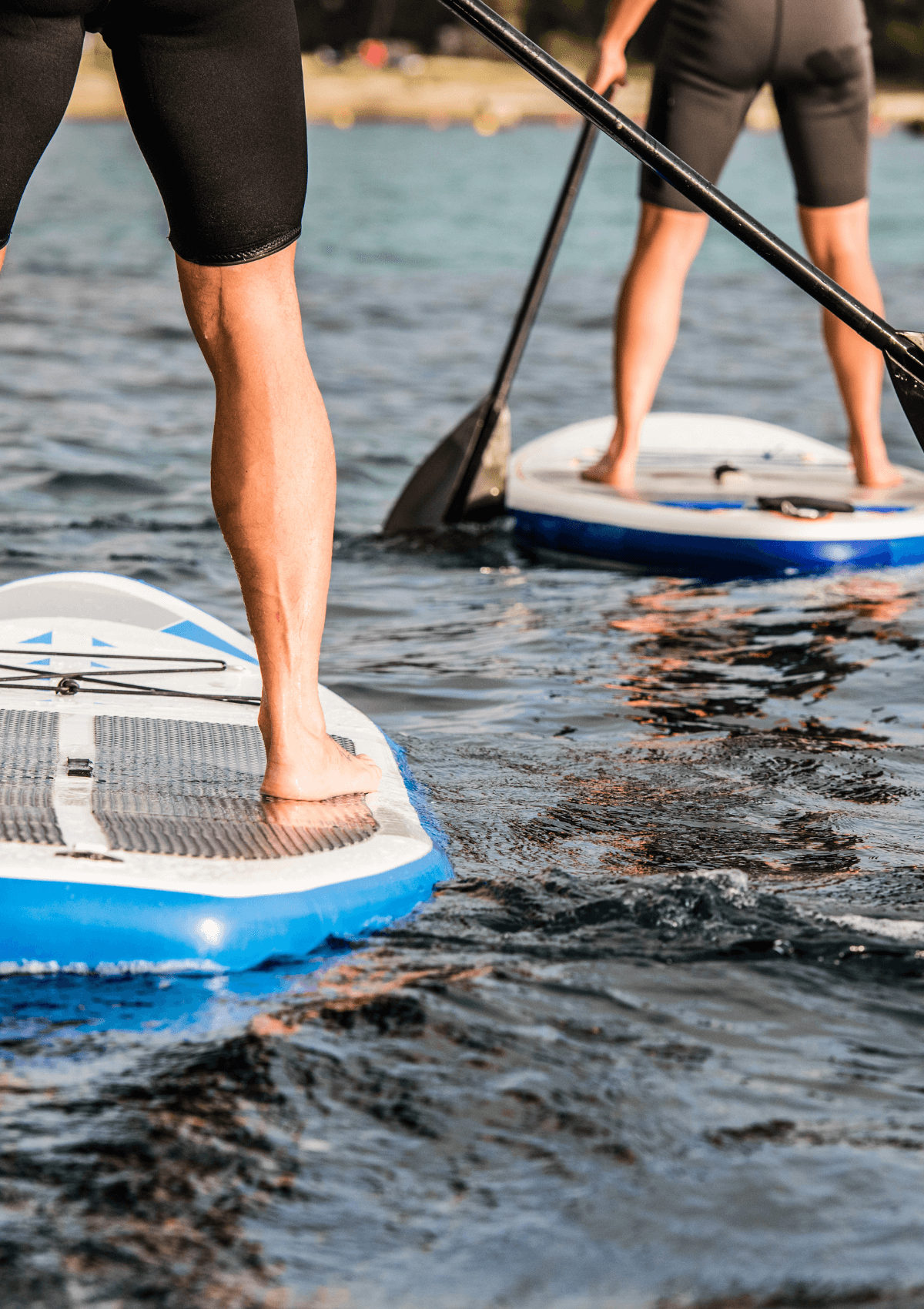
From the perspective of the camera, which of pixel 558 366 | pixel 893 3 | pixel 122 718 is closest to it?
pixel 122 718

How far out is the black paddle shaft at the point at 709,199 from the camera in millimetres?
2312

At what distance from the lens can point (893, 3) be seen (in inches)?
3371

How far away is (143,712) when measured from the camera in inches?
98.7

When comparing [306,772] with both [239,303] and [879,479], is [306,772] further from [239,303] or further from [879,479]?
[879,479]

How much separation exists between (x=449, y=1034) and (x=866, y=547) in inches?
105

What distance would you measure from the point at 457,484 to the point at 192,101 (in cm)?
286

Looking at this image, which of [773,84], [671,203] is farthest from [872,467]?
[773,84]

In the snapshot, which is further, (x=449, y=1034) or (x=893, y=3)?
(x=893, y=3)

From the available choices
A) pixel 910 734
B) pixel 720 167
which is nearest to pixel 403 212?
pixel 720 167

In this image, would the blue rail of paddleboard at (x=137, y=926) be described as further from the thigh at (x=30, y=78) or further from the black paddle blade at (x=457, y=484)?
the black paddle blade at (x=457, y=484)

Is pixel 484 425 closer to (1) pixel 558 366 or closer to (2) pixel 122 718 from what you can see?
(2) pixel 122 718

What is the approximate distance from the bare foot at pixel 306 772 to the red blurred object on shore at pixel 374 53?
7839 cm

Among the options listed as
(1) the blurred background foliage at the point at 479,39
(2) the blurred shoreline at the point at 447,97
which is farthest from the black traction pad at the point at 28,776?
(1) the blurred background foliage at the point at 479,39

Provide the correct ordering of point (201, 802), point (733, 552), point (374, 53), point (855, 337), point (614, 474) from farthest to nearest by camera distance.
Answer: point (374, 53), point (614, 474), point (855, 337), point (733, 552), point (201, 802)
